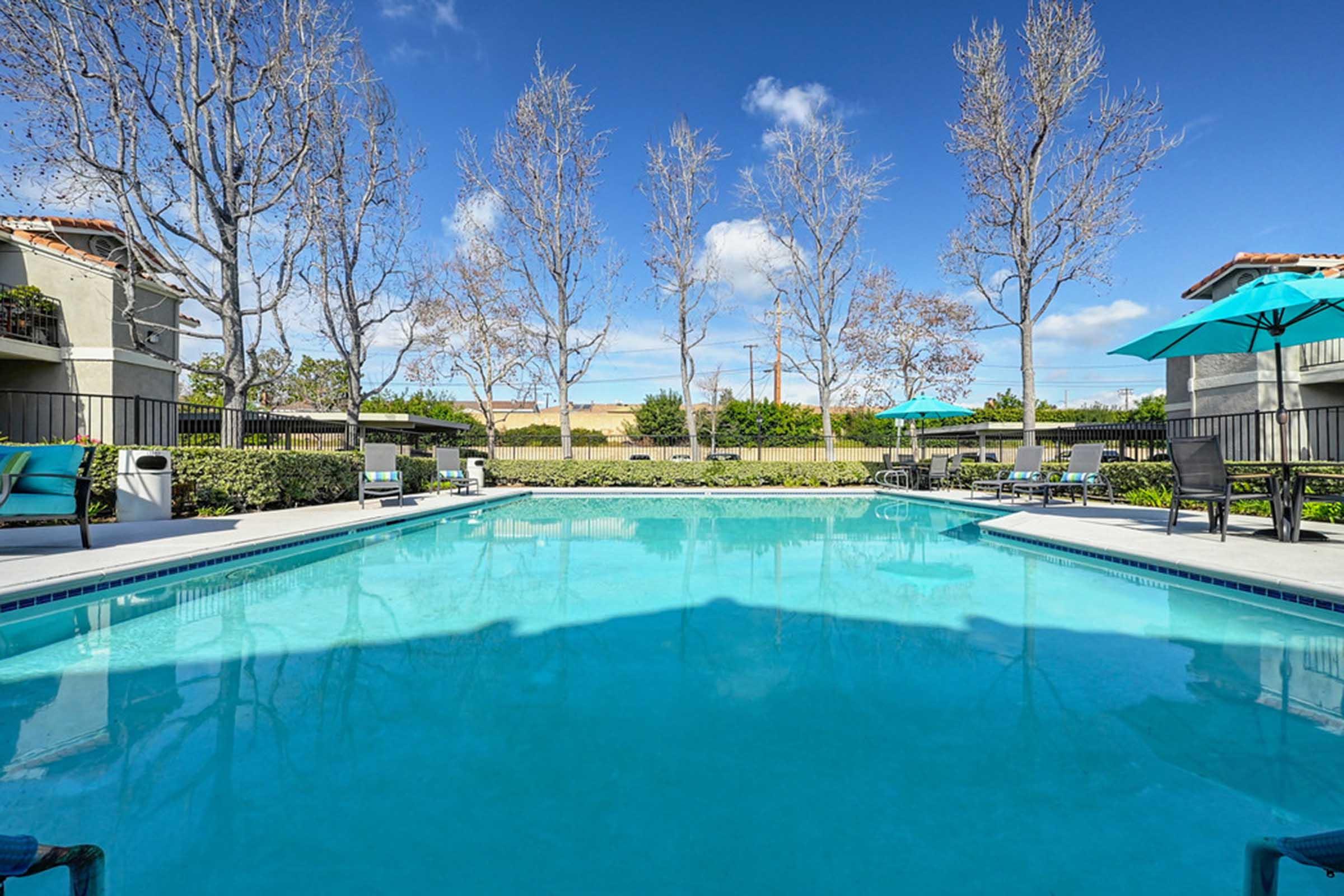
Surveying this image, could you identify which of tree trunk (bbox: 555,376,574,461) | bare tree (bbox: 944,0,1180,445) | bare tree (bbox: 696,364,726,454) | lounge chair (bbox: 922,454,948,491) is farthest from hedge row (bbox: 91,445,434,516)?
bare tree (bbox: 696,364,726,454)

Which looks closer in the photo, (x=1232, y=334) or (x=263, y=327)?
(x=1232, y=334)

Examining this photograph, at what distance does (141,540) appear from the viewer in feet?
20.1

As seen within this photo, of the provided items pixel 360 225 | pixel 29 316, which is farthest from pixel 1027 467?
pixel 29 316

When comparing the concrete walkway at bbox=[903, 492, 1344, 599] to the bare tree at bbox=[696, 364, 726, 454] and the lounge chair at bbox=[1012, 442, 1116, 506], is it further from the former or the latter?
the bare tree at bbox=[696, 364, 726, 454]

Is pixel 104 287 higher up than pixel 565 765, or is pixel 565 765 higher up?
pixel 104 287

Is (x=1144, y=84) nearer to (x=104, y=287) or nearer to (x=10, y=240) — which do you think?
(x=104, y=287)

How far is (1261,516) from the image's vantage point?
8.52 meters

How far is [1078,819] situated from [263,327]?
1547 centimetres

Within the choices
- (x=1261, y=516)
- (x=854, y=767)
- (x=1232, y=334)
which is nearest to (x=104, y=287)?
(x=854, y=767)

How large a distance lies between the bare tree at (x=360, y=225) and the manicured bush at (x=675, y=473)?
4310mm

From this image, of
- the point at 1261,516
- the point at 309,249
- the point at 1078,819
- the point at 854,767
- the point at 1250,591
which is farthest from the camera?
the point at 309,249

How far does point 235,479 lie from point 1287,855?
11.1 meters

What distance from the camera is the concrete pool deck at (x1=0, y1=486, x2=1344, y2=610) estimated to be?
441 cm

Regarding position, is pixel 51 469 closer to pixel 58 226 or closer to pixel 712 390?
Result: pixel 58 226
